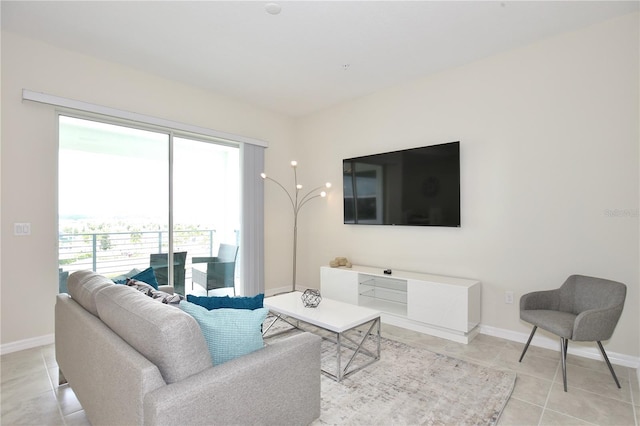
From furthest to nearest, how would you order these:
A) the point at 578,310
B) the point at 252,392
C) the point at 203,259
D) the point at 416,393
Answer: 1. the point at 203,259
2. the point at 578,310
3. the point at 416,393
4. the point at 252,392

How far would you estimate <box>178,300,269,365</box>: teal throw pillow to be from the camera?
1.51m

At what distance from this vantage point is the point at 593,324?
2.30m

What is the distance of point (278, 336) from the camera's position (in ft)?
10.6

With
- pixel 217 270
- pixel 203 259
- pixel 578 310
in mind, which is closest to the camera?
pixel 578 310

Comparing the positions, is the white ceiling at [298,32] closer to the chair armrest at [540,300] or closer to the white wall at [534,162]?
the white wall at [534,162]

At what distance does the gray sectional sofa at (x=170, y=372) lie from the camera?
4.16 feet

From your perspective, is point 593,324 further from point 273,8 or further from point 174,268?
point 174,268

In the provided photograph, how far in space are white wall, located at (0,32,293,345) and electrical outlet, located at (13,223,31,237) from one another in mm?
31

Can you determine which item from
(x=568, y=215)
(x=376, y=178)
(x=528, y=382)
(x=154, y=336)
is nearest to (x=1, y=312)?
(x=154, y=336)

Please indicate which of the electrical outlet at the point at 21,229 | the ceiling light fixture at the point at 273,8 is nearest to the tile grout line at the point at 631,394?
the ceiling light fixture at the point at 273,8

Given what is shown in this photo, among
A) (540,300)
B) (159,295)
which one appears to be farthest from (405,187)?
(159,295)

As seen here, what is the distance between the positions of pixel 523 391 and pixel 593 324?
2.20 feet

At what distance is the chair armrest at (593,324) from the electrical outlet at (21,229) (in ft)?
14.9

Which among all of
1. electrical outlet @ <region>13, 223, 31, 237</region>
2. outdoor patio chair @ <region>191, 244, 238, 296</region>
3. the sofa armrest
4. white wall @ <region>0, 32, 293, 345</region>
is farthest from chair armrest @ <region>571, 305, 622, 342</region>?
electrical outlet @ <region>13, 223, 31, 237</region>
